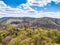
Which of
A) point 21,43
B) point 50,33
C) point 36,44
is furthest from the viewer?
point 50,33

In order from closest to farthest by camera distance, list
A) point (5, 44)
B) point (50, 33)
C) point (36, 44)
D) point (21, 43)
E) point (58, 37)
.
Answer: point (36, 44) < point (21, 43) < point (5, 44) < point (58, 37) < point (50, 33)

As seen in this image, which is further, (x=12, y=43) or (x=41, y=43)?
(x=12, y=43)

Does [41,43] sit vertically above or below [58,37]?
above

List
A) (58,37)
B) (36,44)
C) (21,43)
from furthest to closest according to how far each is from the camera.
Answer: (58,37) < (21,43) < (36,44)

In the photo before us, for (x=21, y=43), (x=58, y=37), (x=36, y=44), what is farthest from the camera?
(x=58, y=37)

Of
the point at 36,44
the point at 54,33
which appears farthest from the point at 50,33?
the point at 36,44

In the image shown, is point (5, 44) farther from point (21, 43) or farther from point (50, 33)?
point (50, 33)

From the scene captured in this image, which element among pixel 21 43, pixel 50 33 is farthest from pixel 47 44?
pixel 50 33

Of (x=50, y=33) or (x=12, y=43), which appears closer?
(x=12, y=43)

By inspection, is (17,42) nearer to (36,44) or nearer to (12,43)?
(12,43)
